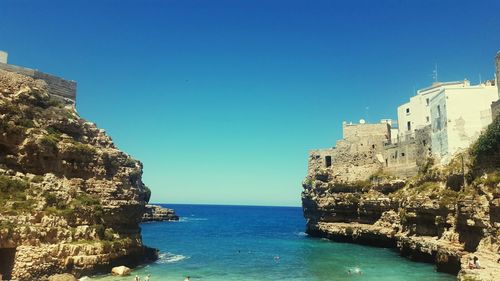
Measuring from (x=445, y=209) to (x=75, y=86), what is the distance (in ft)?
117

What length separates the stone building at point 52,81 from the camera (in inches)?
1374

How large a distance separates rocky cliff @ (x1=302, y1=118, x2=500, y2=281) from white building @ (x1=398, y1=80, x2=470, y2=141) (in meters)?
8.64

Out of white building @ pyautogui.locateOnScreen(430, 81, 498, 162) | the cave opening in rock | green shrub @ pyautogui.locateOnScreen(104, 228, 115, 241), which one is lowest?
the cave opening in rock

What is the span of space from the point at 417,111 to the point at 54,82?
4561 centimetres

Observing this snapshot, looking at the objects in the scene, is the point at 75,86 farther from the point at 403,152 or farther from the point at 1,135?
the point at 403,152

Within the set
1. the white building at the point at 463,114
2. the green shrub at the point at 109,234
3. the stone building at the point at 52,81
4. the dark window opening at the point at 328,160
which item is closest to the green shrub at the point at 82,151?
the green shrub at the point at 109,234

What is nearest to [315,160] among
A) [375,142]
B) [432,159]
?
[375,142]

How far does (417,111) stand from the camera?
57094 millimetres

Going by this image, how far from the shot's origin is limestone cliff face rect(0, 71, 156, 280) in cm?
2403

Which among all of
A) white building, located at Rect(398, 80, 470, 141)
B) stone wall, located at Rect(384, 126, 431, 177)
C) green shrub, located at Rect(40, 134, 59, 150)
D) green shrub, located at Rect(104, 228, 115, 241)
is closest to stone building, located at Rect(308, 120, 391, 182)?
stone wall, located at Rect(384, 126, 431, 177)

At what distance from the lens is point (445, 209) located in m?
34.3

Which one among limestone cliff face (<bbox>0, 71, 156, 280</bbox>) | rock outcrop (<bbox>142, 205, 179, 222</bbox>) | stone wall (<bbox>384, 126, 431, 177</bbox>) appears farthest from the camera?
rock outcrop (<bbox>142, 205, 179, 222</bbox>)

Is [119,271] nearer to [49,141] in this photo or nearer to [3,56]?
[49,141]

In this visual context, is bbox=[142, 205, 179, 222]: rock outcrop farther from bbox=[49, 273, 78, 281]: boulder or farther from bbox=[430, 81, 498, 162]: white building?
bbox=[49, 273, 78, 281]: boulder
